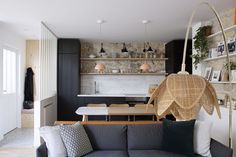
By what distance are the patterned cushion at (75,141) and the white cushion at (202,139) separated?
1.41 meters

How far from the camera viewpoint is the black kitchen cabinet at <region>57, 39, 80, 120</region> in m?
7.00

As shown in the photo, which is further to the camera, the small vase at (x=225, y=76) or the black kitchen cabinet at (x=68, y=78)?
the black kitchen cabinet at (x=68, y=78)

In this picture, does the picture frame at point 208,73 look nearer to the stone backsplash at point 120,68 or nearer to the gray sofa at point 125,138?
the gray sofa at point 125,138

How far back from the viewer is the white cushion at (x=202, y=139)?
9.61 feet

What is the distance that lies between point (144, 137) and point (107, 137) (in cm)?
53

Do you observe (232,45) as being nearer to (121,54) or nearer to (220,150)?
(220,150)

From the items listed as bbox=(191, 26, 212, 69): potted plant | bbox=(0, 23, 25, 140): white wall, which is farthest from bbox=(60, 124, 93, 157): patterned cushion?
bbox=(0, 23, 25, 140): white wall

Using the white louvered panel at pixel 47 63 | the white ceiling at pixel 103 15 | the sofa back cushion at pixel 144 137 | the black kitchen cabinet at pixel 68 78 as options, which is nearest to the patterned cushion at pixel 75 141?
the sofa back cushion at pixel 144 137

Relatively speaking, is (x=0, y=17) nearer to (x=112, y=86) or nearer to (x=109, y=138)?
(x=109, y=138)

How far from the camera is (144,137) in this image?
3.31 metres

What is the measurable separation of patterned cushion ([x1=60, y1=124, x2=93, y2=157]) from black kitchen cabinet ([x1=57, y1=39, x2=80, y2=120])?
4.00 meters

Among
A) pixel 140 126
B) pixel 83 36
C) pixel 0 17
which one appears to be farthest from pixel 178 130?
pixel 83 36

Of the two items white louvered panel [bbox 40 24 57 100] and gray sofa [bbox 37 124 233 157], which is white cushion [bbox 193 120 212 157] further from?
white louvered panel [bbox 40 24 57 100]

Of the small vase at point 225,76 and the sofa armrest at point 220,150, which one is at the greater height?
the small vase at point 225,76
